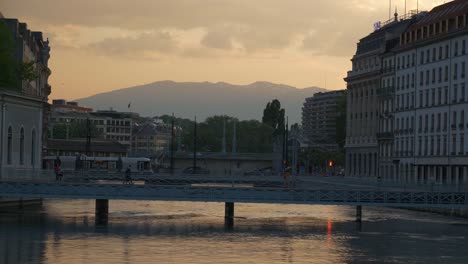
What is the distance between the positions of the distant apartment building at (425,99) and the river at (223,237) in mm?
22475

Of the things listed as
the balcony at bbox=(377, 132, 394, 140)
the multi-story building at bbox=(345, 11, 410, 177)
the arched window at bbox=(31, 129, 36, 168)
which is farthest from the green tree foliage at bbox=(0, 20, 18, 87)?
the multi-story building at bbox=(345, 11, 410, 177)

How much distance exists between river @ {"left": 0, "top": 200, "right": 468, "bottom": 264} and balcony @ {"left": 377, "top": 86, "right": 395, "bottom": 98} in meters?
46.3

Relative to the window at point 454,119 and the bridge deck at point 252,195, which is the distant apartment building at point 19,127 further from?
the window at point 454,119

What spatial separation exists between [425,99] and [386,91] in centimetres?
1660

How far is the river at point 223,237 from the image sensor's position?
6850 centimetres

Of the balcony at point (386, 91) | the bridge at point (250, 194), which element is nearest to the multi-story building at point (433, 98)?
the balcony at point (386, 91)

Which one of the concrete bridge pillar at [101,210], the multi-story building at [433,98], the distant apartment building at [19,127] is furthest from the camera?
the multi-story building at [433,98]

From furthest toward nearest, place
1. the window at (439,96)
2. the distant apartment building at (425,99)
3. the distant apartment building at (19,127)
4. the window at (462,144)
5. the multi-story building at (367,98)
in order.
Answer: the multi-story building at (367,98) → the window at (439,96) → the distant apartment building at (425,99) → the window at (462,144) → the distant apartment building at (19,127)

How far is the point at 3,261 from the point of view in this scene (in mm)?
64562

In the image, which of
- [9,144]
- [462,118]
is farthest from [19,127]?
[462,118]

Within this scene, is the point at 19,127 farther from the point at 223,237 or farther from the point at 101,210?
the point at 223,237

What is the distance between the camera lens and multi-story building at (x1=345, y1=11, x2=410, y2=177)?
165m

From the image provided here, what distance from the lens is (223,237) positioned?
8106cm

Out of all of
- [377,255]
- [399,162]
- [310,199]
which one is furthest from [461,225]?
[399,162]
